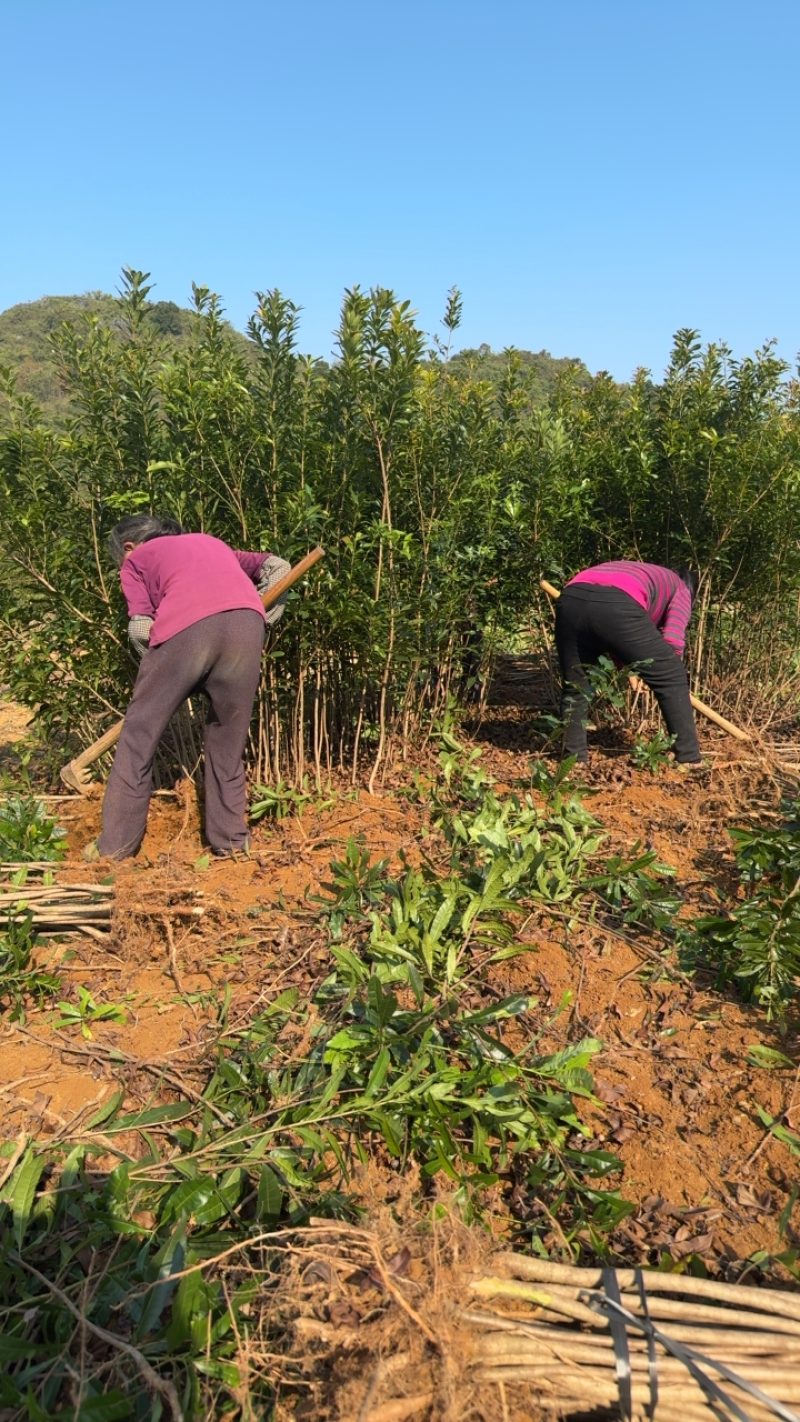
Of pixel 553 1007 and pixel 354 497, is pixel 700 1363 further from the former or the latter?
pixel 354 497

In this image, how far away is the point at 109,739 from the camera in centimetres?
442

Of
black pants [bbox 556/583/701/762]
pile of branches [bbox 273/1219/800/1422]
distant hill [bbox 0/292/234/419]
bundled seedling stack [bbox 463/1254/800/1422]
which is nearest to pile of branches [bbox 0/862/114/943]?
pile of branches [bbox 273/1219/800/1422]

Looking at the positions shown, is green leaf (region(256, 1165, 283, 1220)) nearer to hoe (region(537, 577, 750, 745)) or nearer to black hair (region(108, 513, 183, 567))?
black hair (region(108, 513, 183, 567))

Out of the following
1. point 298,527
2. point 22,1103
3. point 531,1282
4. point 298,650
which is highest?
point 298,527

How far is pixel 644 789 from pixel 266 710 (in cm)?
222

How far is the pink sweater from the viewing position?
3949mm

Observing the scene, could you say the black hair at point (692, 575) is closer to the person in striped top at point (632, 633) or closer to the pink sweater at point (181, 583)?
the person in striped top at point (632, 633)

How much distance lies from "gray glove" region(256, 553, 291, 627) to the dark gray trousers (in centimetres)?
22

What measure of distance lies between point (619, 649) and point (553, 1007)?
2604mm

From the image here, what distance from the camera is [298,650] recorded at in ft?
15.5

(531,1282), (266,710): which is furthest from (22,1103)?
(266,710)

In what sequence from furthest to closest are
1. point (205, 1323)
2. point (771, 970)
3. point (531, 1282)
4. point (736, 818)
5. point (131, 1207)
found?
point (736, 818) → point (771, 970) → point (131, 1207) → point (205, 1323) → point (531, 1282)

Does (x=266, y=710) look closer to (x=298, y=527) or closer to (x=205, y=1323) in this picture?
(x=298, y=527)

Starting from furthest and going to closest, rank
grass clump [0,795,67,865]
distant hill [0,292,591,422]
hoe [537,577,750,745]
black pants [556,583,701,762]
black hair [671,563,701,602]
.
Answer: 1. distant hill [0,292,591,422]
2. black hair [671,563,701,602]
3. hoe [537,577,750,745]
4. black pants [556,583,701,762]
5. grass clump [0,795,67,865]
